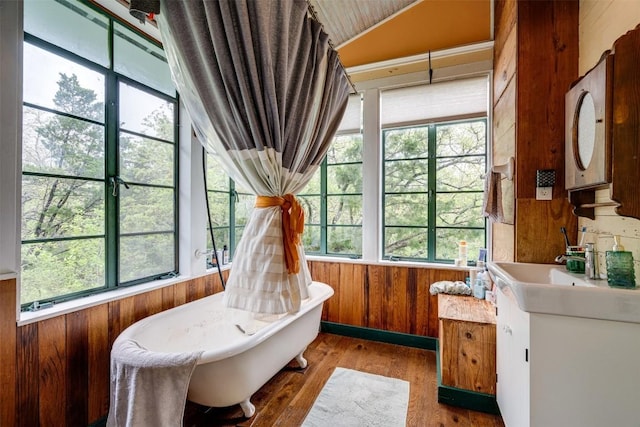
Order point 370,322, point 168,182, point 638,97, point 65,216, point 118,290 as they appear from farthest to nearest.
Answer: point 370,322 → point 168,182 → point 118,290 → point 65,216 → point 638,97

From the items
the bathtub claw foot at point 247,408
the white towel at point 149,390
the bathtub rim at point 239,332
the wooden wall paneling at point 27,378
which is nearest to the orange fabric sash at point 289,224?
the bathtub rim at point 239,332

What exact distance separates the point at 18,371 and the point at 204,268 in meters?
1.14

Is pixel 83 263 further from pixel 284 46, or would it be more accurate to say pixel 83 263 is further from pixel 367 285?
pixel 367 285

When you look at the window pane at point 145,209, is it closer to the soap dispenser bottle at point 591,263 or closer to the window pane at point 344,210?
the window pane at point 344,210

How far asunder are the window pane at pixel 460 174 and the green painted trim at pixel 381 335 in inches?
55.9

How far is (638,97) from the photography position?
103 centimetres

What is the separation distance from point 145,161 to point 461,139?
265cm

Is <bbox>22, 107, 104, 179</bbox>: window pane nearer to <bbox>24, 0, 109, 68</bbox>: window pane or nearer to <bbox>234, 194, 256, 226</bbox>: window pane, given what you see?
<bbox>24, 0, 109, 68</bbox>: window pane

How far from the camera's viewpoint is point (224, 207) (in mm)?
2623

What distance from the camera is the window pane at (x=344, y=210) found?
2918 mm

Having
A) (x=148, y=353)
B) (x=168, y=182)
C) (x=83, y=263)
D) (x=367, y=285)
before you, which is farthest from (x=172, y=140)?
(x=367, y=285)

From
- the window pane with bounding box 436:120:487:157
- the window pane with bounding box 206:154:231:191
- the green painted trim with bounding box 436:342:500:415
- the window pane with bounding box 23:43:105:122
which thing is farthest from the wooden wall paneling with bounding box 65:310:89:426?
the window pane with bounding box 436:120:487:157

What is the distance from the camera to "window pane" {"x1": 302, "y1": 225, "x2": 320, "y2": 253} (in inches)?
122

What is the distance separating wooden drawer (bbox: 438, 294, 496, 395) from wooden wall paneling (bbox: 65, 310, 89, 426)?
2.13 m
